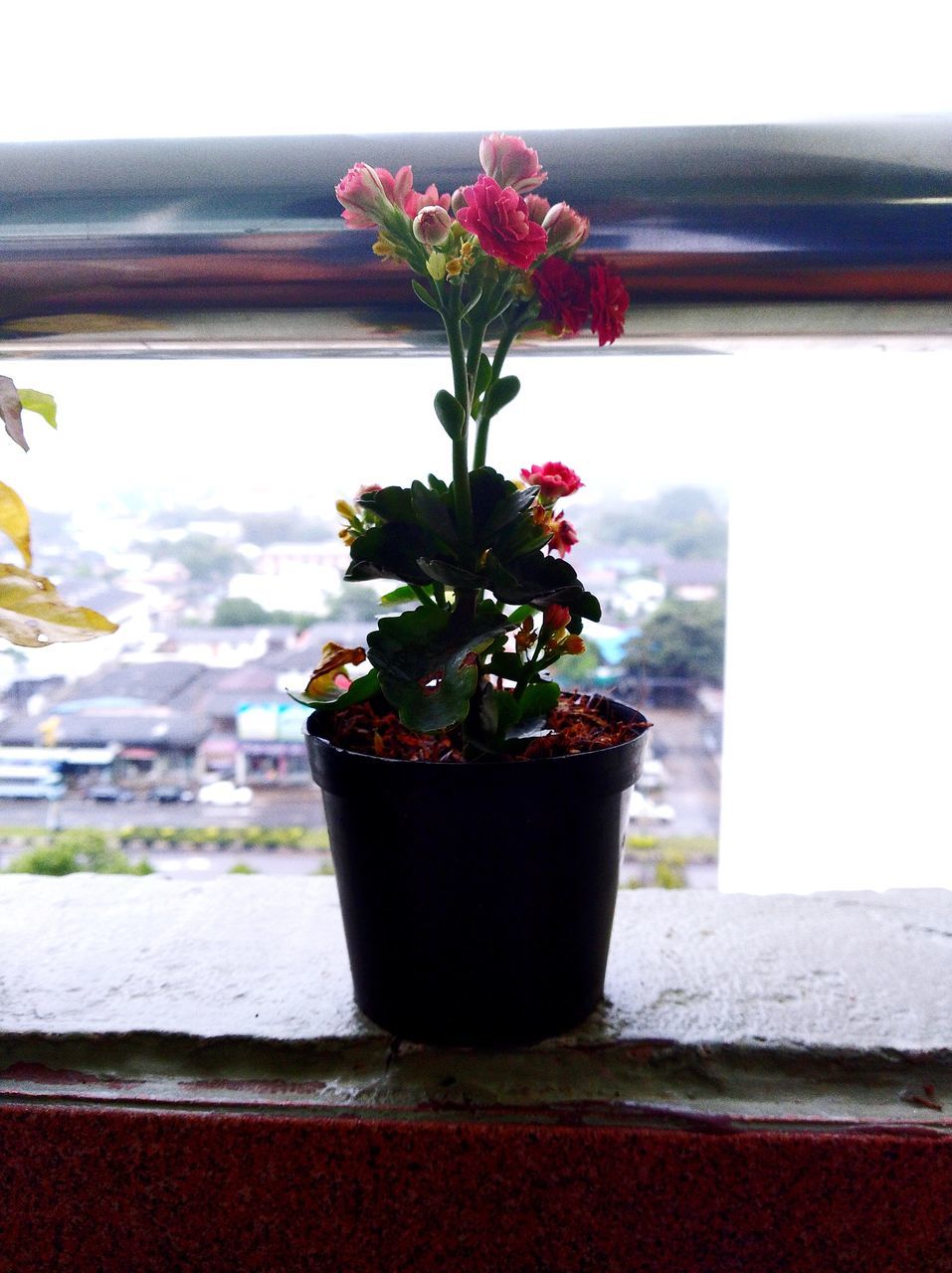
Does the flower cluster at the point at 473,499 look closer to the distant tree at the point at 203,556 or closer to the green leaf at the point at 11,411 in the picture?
the green leaf at the point at 11,411

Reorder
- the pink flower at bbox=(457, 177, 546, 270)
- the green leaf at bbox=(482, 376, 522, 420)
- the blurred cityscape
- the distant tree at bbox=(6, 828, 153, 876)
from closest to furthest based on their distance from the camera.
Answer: the pink flower at bbox=(457, 177, 546, 270), the green leaf at bbox=(482, 376, 522, 420), the blurred cityscape, the distant tree at bbox=(6, 828, 153, 876)

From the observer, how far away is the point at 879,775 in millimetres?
1019

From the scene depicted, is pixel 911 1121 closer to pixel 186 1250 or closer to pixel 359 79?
pixel 186 1250

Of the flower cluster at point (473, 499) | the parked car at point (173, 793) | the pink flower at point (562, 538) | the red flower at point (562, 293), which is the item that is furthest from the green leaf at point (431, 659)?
the parked car at point (173, 793)

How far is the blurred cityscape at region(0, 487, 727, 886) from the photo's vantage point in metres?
0.98

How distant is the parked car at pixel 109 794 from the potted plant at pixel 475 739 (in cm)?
51

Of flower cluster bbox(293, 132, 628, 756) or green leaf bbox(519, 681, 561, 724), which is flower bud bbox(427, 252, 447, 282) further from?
Answer: green leaf bbox(519, 681, 561, 724)

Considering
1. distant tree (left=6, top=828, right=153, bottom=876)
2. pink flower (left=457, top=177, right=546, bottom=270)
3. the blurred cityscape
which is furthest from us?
distant tree (left=6, top=828, right=153, bottom=876)

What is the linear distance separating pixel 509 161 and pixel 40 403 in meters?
0.44

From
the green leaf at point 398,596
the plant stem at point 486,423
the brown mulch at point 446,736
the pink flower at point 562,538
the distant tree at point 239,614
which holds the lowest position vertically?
the brown mulch at point 446,736

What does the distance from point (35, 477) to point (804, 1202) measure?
3.33 feet

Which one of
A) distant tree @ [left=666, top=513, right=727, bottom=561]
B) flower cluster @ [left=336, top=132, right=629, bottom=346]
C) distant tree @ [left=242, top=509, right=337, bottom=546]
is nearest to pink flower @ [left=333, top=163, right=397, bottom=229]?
flower cluster @ [left=336, top=132, right=629, bottom=346]

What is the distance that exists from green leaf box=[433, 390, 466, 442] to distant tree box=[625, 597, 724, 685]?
0.45 metres

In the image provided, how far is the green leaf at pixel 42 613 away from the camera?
2.25 feet
